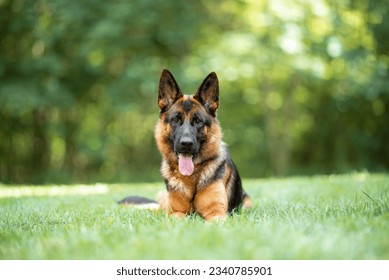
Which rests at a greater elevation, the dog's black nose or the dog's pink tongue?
the dog's black nose

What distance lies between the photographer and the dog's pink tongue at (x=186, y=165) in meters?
4.85

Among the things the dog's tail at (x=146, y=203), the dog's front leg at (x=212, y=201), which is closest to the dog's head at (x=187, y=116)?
the dog's front leg at (x=212, y=201)

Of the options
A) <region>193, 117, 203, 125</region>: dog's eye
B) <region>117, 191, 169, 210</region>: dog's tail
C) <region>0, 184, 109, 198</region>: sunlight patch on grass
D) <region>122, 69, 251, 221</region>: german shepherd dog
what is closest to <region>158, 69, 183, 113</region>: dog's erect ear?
<region>122, 69, 251, 221</region>: german shepherd dog

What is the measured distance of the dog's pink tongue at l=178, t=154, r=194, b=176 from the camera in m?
4.85

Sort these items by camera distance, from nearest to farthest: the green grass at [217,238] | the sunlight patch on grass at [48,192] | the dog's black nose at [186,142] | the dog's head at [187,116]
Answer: the green grass at [217,238] → the dog's black nose at [186,142] → the dog's head at [187,116] → the sunlight patch on grass at [48,192]

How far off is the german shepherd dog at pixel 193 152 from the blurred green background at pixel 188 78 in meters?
9.89

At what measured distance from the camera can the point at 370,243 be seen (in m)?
3.13

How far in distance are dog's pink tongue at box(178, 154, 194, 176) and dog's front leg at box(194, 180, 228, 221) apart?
0.81 ft

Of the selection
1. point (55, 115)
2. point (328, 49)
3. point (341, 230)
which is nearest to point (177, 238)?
point (341, 230)

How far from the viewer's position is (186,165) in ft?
15.9

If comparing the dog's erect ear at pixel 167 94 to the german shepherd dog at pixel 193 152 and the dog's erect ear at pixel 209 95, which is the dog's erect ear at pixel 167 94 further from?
the dog's erect ear at pixel 209 95

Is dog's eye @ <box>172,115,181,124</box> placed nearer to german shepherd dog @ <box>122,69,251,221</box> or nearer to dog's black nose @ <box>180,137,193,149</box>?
german shepherd dog @ <box>122,69,251,221</box>

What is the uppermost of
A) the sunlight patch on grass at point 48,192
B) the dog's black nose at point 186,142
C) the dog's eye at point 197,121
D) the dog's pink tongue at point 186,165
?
the dog's eye at point 197,121
